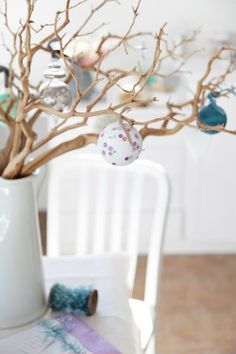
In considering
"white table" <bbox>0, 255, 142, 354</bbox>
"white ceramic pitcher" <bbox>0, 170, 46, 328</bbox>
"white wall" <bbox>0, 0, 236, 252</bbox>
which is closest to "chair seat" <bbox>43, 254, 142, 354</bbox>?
"white table" <bbox>0, 255, 142, 354</bbox>

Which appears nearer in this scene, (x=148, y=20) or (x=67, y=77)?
(x=67, y=77)

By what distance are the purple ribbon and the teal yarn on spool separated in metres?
0.02

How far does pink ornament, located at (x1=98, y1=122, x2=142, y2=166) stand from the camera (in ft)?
2.37

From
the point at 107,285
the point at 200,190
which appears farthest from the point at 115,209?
the point at 200,190

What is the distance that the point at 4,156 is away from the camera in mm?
881

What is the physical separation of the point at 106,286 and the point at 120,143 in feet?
1.32

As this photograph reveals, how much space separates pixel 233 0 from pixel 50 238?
0.89 meters

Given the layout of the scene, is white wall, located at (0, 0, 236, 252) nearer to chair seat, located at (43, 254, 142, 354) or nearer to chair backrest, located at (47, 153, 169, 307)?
chair backrest, located at (47, 153, 169, 307)

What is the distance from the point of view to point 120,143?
2.37ft

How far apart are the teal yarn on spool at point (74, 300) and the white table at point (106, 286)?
0.06 ft

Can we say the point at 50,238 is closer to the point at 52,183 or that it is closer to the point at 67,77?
the point at 52,183

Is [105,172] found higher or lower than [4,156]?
lower

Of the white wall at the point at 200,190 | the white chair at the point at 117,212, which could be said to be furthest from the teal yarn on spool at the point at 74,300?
the white wall at the point at 200,190

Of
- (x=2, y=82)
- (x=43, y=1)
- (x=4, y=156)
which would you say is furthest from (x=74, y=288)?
(x=43, y=1)
